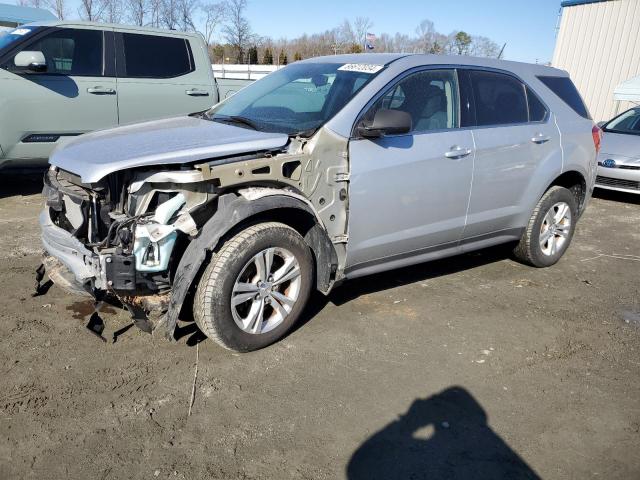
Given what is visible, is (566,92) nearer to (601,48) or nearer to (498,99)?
(498,99)

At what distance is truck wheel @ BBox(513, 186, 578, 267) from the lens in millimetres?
4979

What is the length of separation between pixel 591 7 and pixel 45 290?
1785 cm

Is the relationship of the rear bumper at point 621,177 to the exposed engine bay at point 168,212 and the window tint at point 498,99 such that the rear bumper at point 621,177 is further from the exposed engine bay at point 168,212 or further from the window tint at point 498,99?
the exposed engine bay at point 168,212

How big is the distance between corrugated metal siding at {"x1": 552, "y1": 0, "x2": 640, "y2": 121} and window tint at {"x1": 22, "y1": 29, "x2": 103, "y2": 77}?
14.1m

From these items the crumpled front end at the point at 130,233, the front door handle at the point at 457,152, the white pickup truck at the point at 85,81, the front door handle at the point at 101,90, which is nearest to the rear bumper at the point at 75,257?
the crumpled front end at the point at 130,233

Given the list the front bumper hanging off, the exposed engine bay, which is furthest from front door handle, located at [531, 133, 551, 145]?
the front bumper hanging off

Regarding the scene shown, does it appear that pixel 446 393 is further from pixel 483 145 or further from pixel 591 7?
pixel 591 7

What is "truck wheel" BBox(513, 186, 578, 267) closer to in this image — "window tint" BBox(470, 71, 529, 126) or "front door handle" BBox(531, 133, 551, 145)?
"front door handle" BBox(531, 133, 551, 145)

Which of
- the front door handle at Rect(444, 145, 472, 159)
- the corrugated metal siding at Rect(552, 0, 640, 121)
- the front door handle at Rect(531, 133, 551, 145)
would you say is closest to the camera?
the front door handle at Rect(444, 145, 472, 159)

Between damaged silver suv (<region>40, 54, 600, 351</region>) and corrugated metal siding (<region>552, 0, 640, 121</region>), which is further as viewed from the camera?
corrugated metal siding (<region>552, 0, 640, 121</region>)

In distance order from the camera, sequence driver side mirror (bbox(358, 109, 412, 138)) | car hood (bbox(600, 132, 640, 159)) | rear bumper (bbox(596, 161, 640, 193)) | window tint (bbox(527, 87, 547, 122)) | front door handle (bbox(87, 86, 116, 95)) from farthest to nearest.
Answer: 1. car hood (bbox(600, 132, 640, 159))
2. rear bumper (bbox(596, 161, 640, 193))
3. front door handle (bbox(87, 86, 116, 95))
4. window tint (bbox(527, 87, 547, 122))
5. driver side mirror (bbox(358, 109, 412, 138))

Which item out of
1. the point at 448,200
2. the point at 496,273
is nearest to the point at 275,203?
the point at 448,200

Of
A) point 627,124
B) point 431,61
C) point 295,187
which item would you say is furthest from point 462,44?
point 295,187

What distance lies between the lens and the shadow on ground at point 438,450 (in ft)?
8.39
